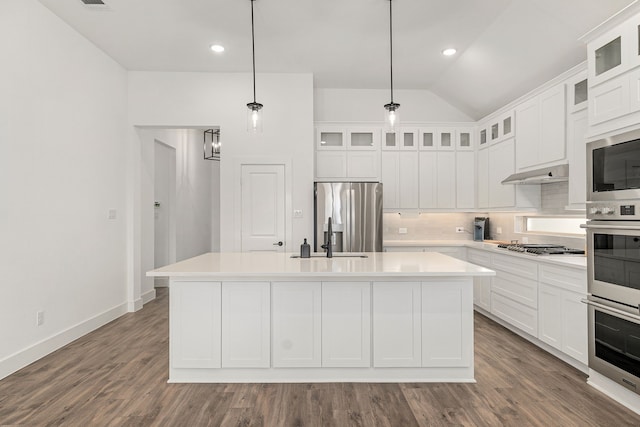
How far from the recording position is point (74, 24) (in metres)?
3.59

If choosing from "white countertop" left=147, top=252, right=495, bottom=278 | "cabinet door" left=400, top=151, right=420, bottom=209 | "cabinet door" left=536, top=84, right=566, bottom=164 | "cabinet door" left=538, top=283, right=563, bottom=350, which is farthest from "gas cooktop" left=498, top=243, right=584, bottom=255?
"cabinet door" left=400, top=151, right=420, bottom=209

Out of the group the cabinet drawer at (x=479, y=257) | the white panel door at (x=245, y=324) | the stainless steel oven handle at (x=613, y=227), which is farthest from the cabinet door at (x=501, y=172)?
the white panel door at (x=245, y=324)

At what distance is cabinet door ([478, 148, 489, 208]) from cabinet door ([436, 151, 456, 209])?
354mm

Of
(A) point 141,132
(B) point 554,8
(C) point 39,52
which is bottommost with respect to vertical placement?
(A) point 141,132

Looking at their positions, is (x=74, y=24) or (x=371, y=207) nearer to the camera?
(x=74, y=24)

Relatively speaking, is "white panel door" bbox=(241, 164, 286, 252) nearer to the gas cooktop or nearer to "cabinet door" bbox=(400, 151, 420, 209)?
"cabinet door" bbox=(400, 151, 420, 209)

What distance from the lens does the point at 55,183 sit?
3.43 metres

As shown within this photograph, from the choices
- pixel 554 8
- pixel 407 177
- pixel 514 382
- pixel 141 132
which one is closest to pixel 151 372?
pixel 514 382

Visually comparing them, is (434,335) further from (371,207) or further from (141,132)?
(141,132)

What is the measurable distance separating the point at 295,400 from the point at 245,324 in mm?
657

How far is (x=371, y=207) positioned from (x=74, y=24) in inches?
151

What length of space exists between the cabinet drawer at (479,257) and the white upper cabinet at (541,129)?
113 centimetres

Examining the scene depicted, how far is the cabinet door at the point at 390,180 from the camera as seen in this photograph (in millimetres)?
5266

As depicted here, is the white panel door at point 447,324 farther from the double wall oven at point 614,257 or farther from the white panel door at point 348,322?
the double wall oven at point 614,257
